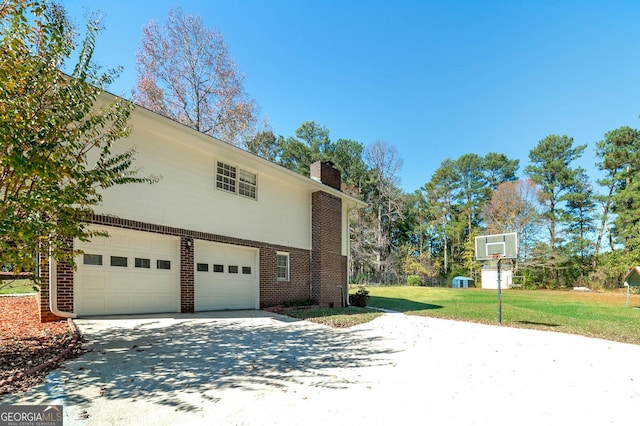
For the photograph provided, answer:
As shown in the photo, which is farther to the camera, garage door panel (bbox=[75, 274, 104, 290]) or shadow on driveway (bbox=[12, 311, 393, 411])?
garage door panel (bbox=[75, 274, 104, 290])

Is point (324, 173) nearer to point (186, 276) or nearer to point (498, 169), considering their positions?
point (186, 276)

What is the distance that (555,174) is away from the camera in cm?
4147

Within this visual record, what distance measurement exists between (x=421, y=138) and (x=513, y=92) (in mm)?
17689

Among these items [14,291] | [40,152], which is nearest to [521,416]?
[40,152]

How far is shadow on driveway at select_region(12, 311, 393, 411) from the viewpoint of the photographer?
3756 millimetres

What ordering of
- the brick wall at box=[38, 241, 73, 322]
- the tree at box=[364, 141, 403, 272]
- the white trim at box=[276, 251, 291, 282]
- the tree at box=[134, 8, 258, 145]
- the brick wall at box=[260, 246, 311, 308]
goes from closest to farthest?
the brick wall at box=[38, 241, 73, 322] < the brick wall at box=[260, 246, 311, 308] < the white trim at box=[276, 251, 291, 282] < the tree at box=[134, 8, 258, 145] < the tree at box=[364, 141, 403, 272]

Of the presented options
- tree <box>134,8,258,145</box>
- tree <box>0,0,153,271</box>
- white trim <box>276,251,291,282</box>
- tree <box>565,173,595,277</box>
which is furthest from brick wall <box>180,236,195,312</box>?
tree <box>565,173,595,277</box>

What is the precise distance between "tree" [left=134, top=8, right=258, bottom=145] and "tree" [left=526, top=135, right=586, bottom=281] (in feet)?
128

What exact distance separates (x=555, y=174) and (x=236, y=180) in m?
44.9

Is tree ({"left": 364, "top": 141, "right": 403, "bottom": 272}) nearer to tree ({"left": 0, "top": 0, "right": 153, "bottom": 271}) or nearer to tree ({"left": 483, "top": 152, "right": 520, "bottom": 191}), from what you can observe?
tree ({"left": 483, "top": 152, "right": 520, "bottom": 191})

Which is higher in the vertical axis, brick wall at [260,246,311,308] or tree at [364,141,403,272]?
tree at [364,141,403,272]

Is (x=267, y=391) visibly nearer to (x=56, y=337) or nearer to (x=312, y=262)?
(x=56, y=337)

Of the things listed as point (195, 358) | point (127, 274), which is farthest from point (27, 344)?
point (127, 274)

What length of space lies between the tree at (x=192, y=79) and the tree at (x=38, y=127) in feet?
48.5
